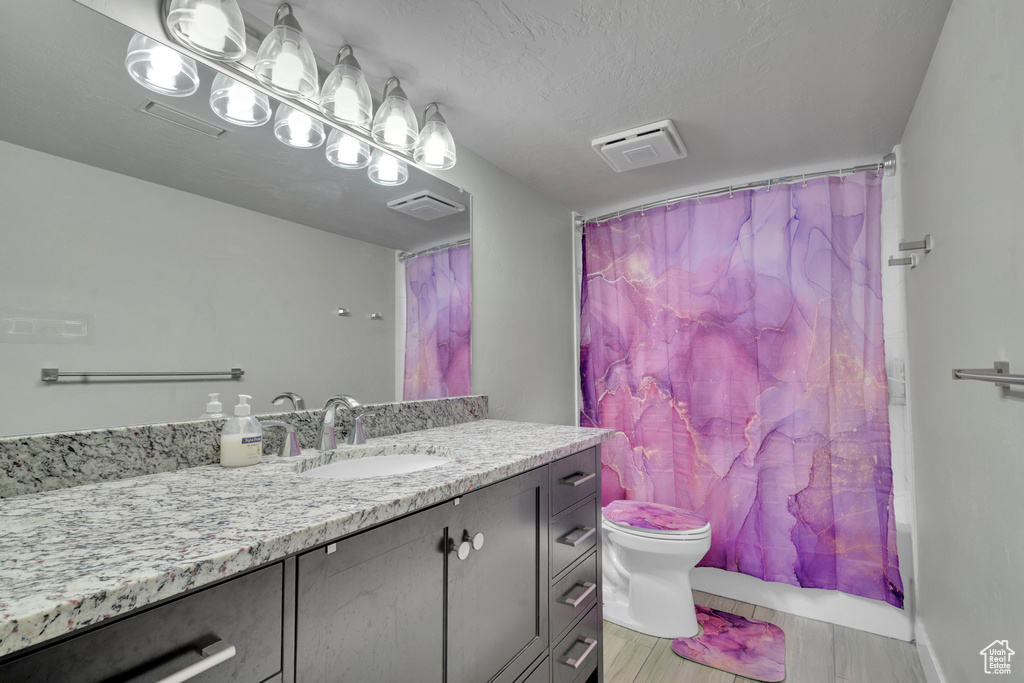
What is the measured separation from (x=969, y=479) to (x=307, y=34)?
88.7 inches

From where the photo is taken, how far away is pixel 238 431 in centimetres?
115

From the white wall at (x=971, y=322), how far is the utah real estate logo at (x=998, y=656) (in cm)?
2

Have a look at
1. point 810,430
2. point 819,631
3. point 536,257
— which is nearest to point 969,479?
point 810,430

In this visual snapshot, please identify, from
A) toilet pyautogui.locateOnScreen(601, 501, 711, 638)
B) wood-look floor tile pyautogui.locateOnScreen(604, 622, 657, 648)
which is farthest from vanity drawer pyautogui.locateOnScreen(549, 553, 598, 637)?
wood-look floor tile pyautogui.locateOnScreen(604, 622, 657, 648)

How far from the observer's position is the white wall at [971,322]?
3.18 ft

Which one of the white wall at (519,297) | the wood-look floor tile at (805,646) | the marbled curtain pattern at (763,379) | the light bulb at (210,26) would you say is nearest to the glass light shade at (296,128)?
the light bulb at (210,26)

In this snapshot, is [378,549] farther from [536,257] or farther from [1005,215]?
[536,257]

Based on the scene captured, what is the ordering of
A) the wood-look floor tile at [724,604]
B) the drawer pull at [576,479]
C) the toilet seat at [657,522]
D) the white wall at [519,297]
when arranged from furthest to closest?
the wood-look floor tile at [724,604] < the white wall at [519,297] < the toilet seat at [657,522] < the drawer pull at [576,479]

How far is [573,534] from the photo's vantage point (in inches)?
58.6

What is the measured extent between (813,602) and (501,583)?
6.26ft

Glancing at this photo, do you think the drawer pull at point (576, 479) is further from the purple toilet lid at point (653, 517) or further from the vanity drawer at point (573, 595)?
the purple toilet lid at point (653, 517)

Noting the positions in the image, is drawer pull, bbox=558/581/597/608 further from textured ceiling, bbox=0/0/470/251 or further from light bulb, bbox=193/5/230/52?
light bulb, bbox=193/5/230/52

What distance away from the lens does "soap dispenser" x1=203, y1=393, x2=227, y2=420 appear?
1.18 m

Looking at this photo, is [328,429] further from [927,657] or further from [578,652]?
[927,657]
